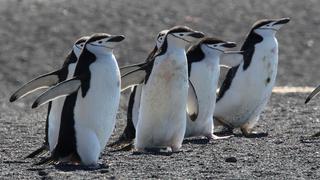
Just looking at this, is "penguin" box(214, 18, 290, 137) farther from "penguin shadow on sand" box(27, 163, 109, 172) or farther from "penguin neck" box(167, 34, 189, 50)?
"penguin shadow on sand" box(27, 163, 109, 172)

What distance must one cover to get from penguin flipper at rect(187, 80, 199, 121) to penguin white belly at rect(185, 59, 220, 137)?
18.1 inches

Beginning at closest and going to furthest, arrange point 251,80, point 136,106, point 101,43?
point 101,43
point 136,106
point 251,80

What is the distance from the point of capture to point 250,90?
11570mm

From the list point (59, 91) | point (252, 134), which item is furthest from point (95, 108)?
point (252, 134)

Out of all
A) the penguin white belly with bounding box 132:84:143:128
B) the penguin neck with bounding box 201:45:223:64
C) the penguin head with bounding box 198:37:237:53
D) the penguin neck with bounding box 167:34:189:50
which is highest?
the penguin neck with bounding box 167:34:189:50

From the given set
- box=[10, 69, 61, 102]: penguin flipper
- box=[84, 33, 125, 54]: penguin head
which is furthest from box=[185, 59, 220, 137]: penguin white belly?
box=[84, 33, 125, 54]: penguin head

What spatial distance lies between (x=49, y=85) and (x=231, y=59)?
2.40m

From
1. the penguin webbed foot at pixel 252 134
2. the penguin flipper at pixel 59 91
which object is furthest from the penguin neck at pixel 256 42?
the penguin flipper at pixel 59 91

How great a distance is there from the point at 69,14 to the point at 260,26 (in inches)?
517

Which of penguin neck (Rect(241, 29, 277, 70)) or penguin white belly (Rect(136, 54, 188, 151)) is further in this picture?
penguin neck (Rect(241, 29, 277, 70))

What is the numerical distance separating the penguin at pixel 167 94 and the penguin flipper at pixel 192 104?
237 mm

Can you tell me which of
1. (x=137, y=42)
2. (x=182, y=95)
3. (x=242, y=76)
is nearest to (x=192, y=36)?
(x=182, y=95)

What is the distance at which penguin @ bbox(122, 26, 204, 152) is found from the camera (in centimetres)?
982

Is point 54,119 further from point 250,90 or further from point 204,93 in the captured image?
point 250,90
